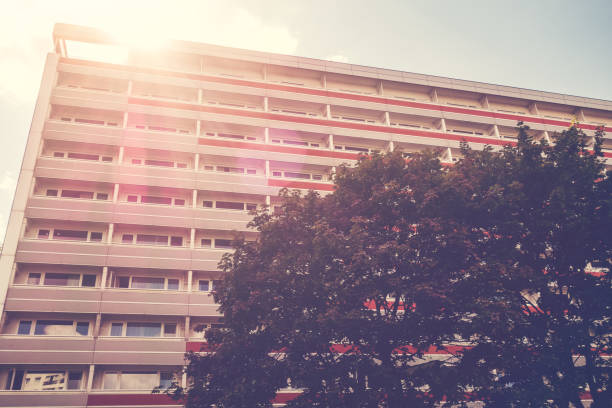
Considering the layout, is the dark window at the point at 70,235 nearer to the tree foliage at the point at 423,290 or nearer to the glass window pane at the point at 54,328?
the glass window pane at the point at 54,328

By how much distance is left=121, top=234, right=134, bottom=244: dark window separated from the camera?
84.5 feet

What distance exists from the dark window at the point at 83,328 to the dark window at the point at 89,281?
2.10m

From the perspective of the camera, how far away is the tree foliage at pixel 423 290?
1137cm

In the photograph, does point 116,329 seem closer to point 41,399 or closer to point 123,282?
point 123,282

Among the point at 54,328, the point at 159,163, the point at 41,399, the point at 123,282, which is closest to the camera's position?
the point at 41,399

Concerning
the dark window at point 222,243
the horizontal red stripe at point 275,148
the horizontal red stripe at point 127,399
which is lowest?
the horizontal red stripe at point 127,399

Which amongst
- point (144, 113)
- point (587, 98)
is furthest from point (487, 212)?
point (587, 98)

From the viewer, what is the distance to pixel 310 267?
1248 centimetres

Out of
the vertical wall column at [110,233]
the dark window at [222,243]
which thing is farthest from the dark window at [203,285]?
the vertical wall column at [110,233]

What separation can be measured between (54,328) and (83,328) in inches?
56.4

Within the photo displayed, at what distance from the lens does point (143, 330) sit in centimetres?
2369

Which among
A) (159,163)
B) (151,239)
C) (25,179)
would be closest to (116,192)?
(151,239)

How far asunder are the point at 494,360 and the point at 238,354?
7246mm

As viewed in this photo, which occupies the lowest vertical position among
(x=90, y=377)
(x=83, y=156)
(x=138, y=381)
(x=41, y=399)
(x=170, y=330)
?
(x=41, y=399)
